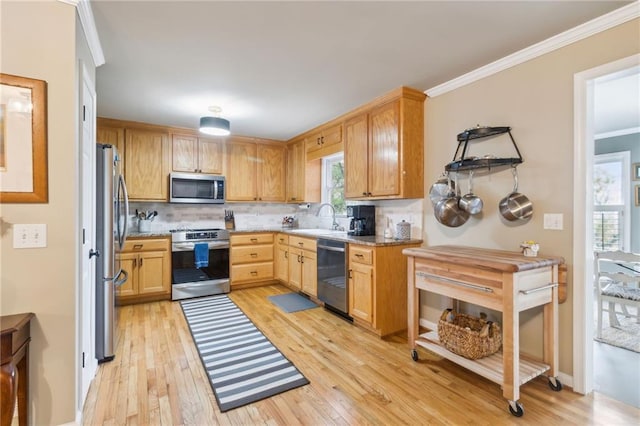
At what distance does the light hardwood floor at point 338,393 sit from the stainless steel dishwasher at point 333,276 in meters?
0.51

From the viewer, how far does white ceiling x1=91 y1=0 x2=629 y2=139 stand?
1.79 metres

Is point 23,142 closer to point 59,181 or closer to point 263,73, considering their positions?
point 59,181

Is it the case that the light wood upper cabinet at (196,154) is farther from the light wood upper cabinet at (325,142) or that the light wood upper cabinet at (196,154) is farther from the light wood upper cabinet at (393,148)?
the light wood upper cabinet at (393,148)

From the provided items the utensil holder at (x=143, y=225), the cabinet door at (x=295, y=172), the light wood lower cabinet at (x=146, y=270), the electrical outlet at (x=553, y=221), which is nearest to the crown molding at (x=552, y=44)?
the electrical outlet at (x=553, y=221)

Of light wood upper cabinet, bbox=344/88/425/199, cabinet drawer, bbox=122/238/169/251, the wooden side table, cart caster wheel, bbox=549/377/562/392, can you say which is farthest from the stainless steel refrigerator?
cart caster wheel, bbox=549/377/562/392

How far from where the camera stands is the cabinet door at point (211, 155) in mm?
4551

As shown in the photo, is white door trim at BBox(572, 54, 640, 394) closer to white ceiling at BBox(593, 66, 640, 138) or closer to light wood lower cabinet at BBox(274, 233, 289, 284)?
white ceiling at BBox(593, 66, 640, 138)

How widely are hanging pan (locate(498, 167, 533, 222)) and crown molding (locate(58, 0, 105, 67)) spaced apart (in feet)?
9.85

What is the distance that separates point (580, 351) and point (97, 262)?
3.54 meters

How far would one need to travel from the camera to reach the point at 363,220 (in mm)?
3672

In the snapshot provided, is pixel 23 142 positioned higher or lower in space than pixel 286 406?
higher

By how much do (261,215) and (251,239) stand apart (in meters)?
0.81

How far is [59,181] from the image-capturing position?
5.27ft

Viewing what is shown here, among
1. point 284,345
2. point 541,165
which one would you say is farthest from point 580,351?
point 284,345
